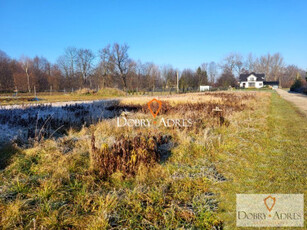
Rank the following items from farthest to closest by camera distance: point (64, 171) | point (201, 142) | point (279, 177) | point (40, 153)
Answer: point (201, 142) < point (40, 153) < point (64, 171) < point (279, 177)

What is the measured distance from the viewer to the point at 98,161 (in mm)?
3158

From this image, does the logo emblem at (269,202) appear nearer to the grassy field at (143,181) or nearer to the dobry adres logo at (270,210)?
the dobry adres logo at (270,210)

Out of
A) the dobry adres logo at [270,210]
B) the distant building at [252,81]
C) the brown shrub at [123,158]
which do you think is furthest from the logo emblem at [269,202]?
the distant building at [252,81]

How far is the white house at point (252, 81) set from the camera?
72312 millimetres

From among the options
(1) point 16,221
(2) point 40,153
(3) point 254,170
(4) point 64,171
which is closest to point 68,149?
(2) point 40,153

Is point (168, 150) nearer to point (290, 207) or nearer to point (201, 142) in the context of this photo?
point (201, 142)

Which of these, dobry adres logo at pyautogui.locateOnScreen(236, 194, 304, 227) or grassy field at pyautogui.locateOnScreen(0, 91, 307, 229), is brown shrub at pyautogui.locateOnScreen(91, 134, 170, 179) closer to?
grassy field at pyautogui.locateOnScreen(0, 91, 307, 229)

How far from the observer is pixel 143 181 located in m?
2.84

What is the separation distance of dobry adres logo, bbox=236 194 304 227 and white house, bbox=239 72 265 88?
3093 inches

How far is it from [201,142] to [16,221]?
3.47 metres

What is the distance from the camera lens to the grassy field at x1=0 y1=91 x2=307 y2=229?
6.57 ft

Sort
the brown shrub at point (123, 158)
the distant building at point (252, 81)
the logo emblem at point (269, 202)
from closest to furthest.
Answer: the logo emblem at point (269, 202), the brown shrub at point (123, 158), the distant building at point (252, 81)

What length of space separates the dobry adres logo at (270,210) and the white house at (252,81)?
78560 millimetres

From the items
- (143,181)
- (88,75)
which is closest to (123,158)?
(143,181)
